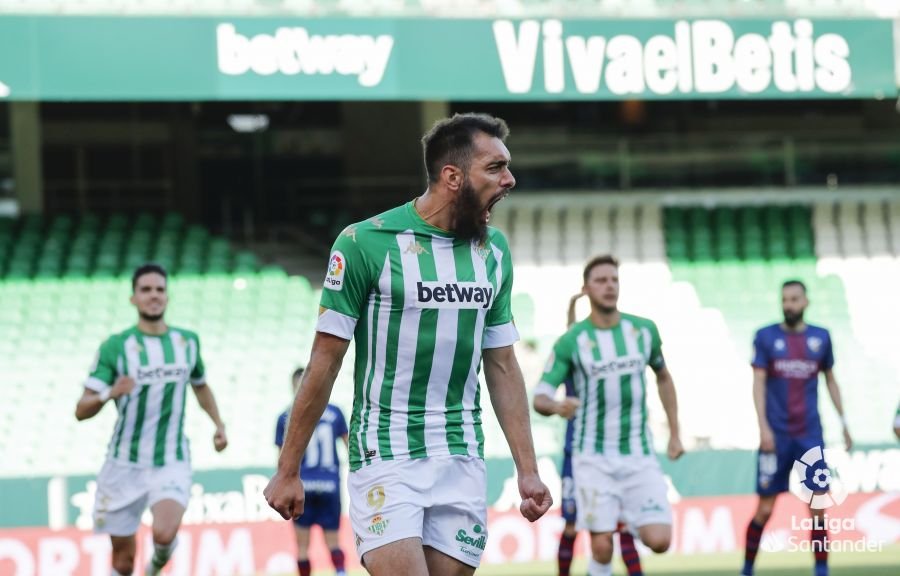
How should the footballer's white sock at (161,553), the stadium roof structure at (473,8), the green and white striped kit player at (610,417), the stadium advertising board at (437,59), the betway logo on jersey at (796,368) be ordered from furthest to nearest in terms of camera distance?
1. the stadium roof structure at (473,8)
2. the stadium advertising board at (437,59)
3. the betway logo on jersey at (796,368)
4. the footballer's white sock at (161,553)
5. the green and white striped kit player at (610,417)

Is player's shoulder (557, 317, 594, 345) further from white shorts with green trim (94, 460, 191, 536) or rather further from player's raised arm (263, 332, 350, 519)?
player's raised arm (263, 332, 350, 519)

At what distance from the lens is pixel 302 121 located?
23.0 metres

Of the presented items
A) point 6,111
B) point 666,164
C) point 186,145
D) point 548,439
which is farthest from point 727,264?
point 6,111

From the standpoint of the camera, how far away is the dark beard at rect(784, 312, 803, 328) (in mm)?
10977

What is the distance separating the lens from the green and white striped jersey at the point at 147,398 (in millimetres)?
9812

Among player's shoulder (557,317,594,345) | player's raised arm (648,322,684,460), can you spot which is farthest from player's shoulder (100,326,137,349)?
player's raised arm (648,322,684,460)

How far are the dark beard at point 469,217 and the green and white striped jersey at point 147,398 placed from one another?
4.99 metres

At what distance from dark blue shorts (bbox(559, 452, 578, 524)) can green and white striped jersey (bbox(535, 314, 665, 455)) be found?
118 centimetres

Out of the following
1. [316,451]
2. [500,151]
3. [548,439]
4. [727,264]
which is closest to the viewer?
[500,151]

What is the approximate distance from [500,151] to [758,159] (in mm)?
15407

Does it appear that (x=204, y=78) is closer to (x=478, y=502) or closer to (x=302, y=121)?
(x=302, y=121)

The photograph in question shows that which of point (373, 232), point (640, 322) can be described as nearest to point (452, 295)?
point (373, 232)

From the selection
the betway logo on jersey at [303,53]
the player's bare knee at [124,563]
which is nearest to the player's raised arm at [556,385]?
the player's bare knee at [124,563]

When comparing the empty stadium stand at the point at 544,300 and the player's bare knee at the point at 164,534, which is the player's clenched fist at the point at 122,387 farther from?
the empty stadium stand at the point at 544,300
